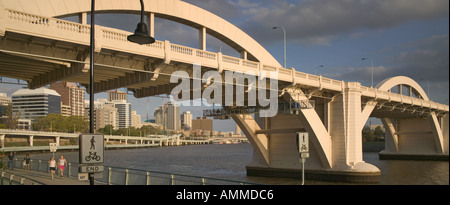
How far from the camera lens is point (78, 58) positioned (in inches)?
910

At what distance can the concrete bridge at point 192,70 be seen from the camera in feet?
69.1

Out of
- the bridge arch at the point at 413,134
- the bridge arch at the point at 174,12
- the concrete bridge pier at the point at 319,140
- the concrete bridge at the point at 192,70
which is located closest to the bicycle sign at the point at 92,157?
the concrete bridge at the point at 192,70

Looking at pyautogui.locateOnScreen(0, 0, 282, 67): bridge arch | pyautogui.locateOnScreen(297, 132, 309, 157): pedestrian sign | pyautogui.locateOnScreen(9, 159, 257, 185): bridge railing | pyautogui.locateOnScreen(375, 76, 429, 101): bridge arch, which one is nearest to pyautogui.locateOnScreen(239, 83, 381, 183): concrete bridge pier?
pyautogui.locateOnScreen(0, 0, 282, 67): bridge arch

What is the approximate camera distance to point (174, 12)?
1142 inches

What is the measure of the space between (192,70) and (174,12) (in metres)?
4.07

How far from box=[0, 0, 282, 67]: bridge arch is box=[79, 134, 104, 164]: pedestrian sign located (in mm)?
11558

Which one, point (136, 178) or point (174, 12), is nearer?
point (136, 178)

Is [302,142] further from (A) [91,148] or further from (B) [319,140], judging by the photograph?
(B) [319,140]

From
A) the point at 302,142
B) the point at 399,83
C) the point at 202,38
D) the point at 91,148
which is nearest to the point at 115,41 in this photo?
the point at 202,38

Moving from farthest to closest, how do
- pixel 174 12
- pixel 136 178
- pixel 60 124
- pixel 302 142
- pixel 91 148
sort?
pixel 60 124 < pixel 174 12 < pixel 136 178 < pixel 302 142 < pixel 91 148

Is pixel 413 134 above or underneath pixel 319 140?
underneath

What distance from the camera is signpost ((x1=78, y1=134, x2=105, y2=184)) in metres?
11.3
